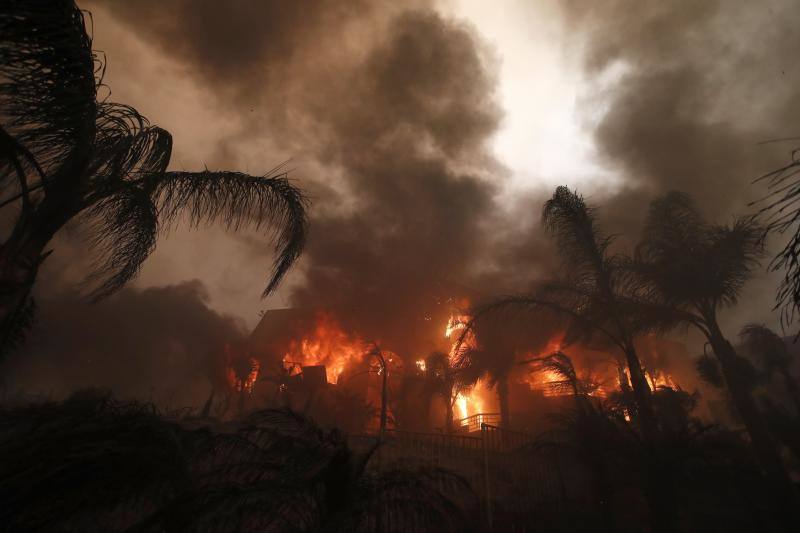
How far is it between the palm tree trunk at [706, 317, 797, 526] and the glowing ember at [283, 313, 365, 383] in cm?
3260

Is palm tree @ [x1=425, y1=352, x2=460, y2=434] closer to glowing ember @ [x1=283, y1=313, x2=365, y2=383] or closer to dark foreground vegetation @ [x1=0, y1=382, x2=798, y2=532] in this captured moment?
glowing ember @ [x1=283, y1=313, x2=365, y2=383]

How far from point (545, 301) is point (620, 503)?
6127 mm

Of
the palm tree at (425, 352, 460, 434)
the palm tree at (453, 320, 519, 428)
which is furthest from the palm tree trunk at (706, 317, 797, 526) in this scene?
the palm tree at (425, 352, 460, 434)

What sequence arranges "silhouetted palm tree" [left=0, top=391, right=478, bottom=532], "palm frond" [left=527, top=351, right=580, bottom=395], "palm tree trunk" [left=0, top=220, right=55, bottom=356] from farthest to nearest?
"palm frond" [left=527, top=351, right=580, bottom=395]
"palm tree trunk" [left=0, top=220, right=55, bottom=356]
"silhouetted palm tree" [left=0, top=391, right=478, bottom=532]

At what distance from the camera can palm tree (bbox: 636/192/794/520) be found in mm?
11938

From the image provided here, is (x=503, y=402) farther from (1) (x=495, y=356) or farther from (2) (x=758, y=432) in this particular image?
(2) (x=758, y=432)

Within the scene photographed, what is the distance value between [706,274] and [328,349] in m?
37.0

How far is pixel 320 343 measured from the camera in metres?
43.6

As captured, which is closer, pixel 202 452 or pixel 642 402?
pixel 202 452

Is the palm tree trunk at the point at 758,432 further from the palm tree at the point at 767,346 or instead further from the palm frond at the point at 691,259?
the palm tree at the point at 767,346

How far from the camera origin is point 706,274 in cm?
1271

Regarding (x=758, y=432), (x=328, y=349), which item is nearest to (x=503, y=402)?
(x=758, y=432)

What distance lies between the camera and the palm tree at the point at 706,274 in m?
11.9

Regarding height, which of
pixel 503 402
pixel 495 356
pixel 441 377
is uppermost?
pixel 495 356
